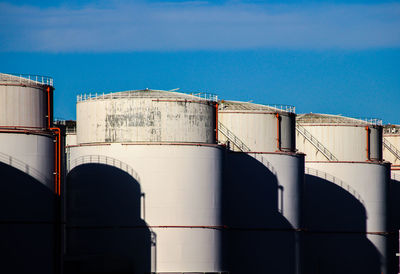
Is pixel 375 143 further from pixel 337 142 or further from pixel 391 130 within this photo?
pixel 391 130

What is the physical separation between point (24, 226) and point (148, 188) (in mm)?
10960

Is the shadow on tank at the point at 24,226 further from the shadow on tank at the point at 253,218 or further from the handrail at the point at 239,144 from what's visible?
the handrail at the point at 239,144

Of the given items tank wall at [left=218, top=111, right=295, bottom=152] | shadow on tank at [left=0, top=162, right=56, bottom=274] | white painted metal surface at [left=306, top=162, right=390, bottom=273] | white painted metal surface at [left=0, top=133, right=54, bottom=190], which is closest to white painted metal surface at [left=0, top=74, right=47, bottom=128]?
white painted metal surface at [left=0, top=133, right=54, bottom=190]

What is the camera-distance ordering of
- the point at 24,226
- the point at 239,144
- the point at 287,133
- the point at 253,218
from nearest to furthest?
the point at 24,226 < the point at 253,218 < the point at 239,144 < the point at 287,133

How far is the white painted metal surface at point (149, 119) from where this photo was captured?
62.8m

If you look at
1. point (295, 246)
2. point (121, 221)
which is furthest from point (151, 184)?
point (295, 246)

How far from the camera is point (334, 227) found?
78.8 m

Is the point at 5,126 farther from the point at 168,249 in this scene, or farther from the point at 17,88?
the point at 168,249

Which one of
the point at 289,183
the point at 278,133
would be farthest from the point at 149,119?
the point at 289,183

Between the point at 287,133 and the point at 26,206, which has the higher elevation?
the point at 287,133

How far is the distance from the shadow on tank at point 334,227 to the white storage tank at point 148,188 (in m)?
16.8

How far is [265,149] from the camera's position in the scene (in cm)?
6988

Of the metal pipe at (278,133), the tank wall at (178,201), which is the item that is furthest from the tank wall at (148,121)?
the metal pipe at (278,133)

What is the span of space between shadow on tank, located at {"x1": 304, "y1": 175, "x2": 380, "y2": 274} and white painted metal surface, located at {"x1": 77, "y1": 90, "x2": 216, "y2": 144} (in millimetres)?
16914
